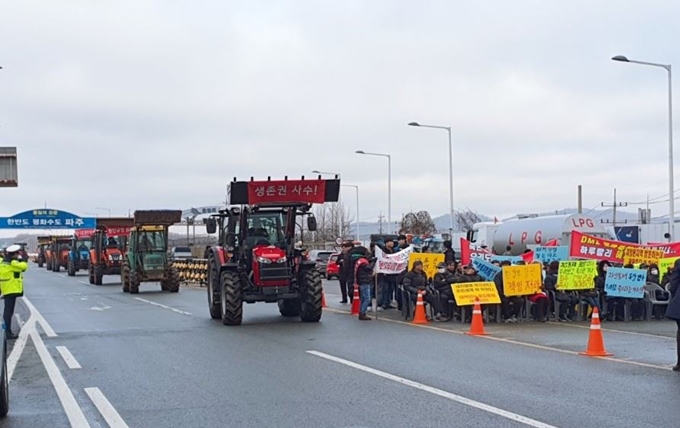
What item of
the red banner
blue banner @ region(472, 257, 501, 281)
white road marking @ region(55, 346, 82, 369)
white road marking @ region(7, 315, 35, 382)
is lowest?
white road marking @ region(7, 315, 35, 382)

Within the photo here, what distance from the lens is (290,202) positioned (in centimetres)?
2033

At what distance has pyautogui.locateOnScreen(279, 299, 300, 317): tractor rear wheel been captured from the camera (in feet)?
71.1

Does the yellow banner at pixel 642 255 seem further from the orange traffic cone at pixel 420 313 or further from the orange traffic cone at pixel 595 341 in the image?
the orange traffic cone at pixel 595 341

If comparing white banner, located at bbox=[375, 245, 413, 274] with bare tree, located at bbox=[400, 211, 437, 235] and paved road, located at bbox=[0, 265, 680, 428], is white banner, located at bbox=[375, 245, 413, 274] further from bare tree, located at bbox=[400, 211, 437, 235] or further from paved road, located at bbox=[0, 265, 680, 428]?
bare tree, located at bbox=[400, 211, 437, 235]

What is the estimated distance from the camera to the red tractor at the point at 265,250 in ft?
63.7

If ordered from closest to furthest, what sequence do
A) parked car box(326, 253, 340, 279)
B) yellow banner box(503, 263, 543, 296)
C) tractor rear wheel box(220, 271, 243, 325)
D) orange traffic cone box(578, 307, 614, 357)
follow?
orange traffic cone box(578, 307, 614, 357)
tractor rear wheel box(220, 271, 243, 325)
yellow banner box(503, 263, 543, 296)
parked car box(326, 253, 340, 279)

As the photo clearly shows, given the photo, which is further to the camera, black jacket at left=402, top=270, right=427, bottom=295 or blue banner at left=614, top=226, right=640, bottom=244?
blue banner at left=614, top=226, right=640, bottom=244

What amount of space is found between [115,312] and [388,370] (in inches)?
548

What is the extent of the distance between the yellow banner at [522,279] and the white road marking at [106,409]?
10.8 m

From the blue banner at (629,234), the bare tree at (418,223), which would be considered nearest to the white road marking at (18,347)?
the blue banner at (629,234)

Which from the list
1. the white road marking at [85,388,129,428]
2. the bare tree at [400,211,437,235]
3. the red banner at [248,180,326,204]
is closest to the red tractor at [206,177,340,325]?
the red banner at [248,180,326,204]

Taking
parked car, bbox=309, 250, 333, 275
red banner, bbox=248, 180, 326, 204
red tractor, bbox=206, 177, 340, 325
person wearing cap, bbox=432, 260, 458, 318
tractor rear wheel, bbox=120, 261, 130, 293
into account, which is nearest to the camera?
red tractor, bbox=206, 177, 340, 325

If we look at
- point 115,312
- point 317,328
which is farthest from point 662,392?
point 115,312

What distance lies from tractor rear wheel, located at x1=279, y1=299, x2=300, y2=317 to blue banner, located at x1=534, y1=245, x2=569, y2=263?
702 centimetres
